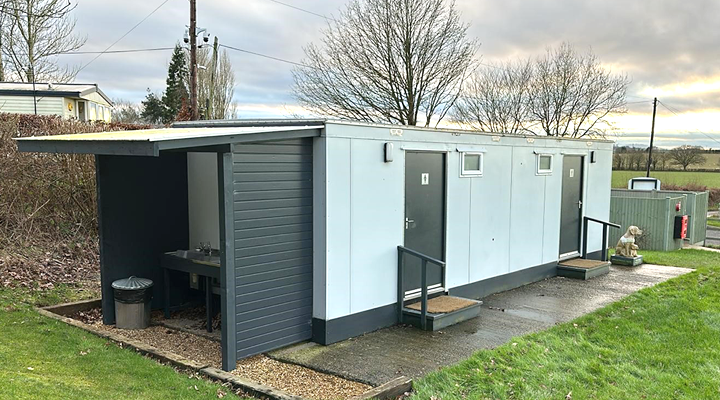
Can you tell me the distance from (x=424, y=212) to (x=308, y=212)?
1.70 meters

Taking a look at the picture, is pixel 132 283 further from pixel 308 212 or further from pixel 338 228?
pixel 338 228

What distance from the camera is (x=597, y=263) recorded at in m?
9.23

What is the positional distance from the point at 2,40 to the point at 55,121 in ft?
32.5

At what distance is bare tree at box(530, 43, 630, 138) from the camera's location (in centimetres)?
2628

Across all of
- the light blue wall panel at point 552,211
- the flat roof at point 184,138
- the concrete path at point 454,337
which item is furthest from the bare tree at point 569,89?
the flat roof at point 184,138

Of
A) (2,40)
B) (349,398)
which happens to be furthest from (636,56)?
(2,40)

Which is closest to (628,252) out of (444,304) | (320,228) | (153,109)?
(444,304)

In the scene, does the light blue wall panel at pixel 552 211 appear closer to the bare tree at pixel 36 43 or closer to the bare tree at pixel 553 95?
the bare tree at pixel 36 43

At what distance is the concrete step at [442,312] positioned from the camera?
575 cm

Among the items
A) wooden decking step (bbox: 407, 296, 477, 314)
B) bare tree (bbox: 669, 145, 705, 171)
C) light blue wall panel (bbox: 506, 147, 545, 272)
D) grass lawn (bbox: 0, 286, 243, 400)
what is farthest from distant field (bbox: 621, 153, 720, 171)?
grass lawn (bbox: 0, 286, 243, 400)

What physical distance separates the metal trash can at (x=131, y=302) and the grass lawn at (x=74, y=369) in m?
0.52

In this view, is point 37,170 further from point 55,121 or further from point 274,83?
point 274,83

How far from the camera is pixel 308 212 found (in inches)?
209

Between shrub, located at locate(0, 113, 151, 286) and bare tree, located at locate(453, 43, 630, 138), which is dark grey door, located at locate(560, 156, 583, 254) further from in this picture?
bare tree, located at locate(453, 43, 630, 138)
